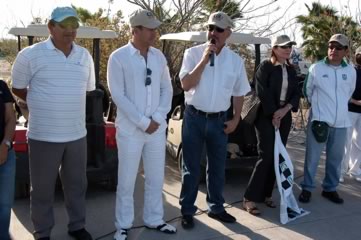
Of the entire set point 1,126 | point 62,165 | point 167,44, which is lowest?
point 62,165

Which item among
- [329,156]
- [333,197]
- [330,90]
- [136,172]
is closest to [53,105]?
[136,172]

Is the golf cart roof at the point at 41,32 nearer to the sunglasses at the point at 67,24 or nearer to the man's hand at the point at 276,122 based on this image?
the sunglasses at the point at 67,24

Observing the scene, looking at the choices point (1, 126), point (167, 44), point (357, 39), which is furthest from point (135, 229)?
point (357, 39)

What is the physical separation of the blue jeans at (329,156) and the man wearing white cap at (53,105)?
8.00ft

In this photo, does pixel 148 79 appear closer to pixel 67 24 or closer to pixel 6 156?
pixel 67 24

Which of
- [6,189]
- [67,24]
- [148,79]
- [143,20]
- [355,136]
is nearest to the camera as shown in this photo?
[6,189]

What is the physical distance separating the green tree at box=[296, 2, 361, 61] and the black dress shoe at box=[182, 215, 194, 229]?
21.5 ft

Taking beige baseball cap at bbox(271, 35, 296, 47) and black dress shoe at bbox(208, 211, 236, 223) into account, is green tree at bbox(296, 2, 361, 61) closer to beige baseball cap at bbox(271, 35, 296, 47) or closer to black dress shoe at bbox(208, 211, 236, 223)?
beige baseball cap at bbox(271, 35, 296, 47)

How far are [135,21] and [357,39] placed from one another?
9035 mm

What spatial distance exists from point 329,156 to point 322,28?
1128cm

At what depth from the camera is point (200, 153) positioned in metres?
3.96

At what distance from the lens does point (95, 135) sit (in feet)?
A: 14.4

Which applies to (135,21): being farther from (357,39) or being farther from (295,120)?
(357,39)

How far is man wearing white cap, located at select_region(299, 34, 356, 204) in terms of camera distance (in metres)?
4.50
